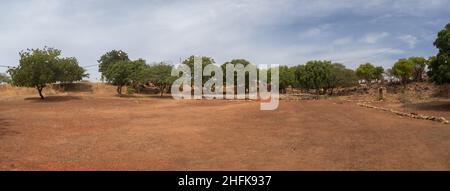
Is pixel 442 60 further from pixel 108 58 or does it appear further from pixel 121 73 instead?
pixel 108 58

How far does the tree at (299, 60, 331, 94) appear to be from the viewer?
61156 millimetres

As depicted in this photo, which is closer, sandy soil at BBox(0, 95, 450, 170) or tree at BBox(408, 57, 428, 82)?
sandy soil at BBox(0, 95, 450, 170)

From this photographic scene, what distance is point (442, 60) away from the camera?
89.8 feet

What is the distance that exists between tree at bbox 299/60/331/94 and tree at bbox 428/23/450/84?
106 feet

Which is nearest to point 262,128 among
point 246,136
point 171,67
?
point 246,136

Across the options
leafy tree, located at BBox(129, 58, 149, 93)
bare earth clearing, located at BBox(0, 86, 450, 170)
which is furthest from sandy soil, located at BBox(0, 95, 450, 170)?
leafy tree, located at BBox(129, 58, 149, 93)

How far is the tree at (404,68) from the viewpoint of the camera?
61.5 metres

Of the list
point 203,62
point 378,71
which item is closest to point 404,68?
point 378,71

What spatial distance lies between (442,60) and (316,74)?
3416 centimetres

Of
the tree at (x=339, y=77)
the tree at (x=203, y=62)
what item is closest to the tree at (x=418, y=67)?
the tree at (x=339, y=77)

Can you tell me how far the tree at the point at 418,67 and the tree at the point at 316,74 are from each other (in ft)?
48.9

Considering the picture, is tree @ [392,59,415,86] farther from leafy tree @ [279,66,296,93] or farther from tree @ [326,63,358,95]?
leafy tree @ [279,66,296,93]

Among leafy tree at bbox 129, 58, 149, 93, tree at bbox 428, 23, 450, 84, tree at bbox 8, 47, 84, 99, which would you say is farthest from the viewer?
leafy tree at bbox 129, 58, 149, 93

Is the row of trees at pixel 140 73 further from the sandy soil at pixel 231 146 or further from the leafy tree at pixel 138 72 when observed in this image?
the sandy soil at pixel 231 146
